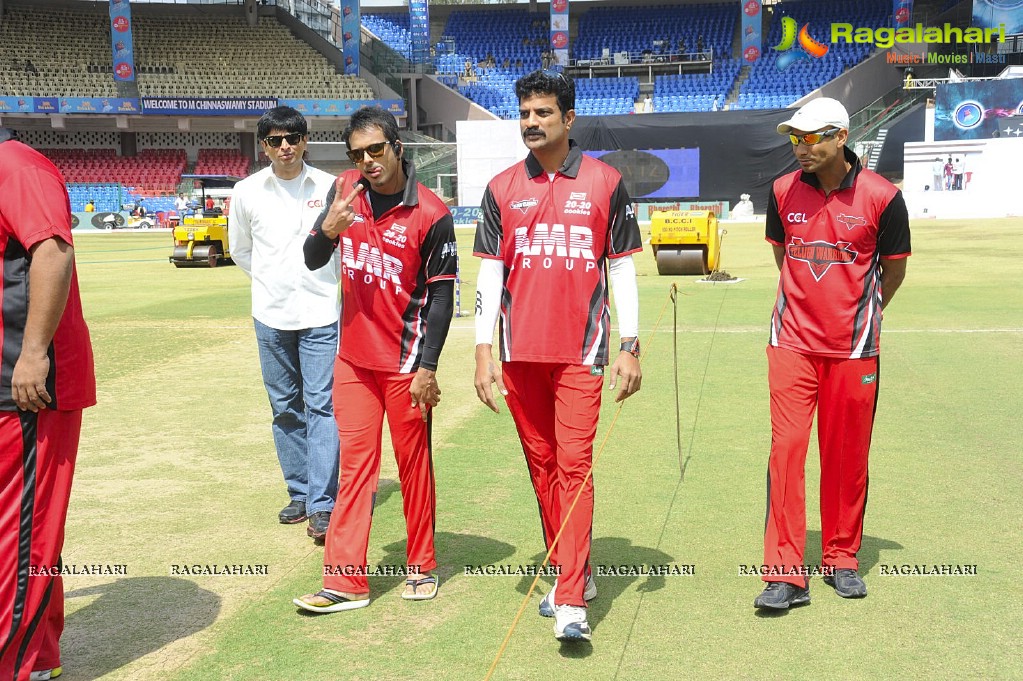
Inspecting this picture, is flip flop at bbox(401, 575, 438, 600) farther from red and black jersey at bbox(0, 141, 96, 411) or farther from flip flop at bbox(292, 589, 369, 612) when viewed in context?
red and black jersey at bbox(0, 141, 96, 411)

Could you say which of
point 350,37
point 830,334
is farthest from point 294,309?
point 350,37

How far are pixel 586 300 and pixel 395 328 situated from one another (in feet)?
2.79

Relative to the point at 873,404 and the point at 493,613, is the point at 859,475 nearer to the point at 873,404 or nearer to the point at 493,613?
the point at 873,404

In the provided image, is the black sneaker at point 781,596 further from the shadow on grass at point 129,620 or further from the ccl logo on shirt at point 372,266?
the shadow on grass at point 129,620

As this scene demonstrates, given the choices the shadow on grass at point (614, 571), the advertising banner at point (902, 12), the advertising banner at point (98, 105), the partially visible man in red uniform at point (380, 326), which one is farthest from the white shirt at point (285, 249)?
the advertising banner at point (902, 12)

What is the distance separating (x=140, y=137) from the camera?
165ft

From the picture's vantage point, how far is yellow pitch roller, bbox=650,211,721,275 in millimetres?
17938

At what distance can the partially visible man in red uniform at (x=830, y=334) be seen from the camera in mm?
4219

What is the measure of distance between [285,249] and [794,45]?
48993 mm

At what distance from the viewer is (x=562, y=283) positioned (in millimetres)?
3975

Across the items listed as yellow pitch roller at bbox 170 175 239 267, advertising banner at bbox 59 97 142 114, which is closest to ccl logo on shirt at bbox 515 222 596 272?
yellow pitch roller at bbox 170 175 239 267

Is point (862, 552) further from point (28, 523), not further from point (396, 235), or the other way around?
point (28, 523)

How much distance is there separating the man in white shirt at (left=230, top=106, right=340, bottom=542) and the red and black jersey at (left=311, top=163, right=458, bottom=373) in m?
0.99

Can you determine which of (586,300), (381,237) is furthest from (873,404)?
(381,237)
